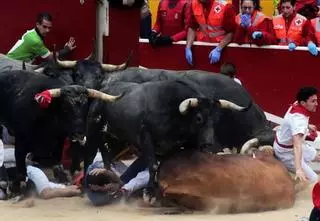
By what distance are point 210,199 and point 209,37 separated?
14.3 ft

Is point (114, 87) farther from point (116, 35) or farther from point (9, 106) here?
→ point (116, 35)

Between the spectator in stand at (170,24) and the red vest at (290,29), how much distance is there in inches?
48.3

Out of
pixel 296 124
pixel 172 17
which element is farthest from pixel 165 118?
pixel 172 17

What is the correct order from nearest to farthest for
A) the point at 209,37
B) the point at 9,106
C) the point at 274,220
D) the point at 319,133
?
the point at 274,220 < the point at 9,106 < the point at 319,133 < the point at 209,37

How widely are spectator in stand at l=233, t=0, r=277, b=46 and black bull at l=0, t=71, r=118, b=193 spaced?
11.1 feet

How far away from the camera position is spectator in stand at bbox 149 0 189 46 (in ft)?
39.0

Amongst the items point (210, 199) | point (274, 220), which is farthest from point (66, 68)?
point (274, 220)

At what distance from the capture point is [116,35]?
37.6 feet

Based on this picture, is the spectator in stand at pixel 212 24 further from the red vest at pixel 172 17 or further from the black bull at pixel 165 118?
the black bull at pixel 165 118

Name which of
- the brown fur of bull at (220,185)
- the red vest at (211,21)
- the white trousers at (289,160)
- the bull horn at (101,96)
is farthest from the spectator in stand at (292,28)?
the bull horn at (101,96)

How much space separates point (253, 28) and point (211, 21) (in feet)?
1.72

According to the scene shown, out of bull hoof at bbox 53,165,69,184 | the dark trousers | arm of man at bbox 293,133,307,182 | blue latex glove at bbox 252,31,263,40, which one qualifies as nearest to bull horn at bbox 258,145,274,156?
arm of man at bbox 293,133,307,182

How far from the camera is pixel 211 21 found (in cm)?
1127

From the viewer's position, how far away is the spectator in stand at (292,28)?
36.0ft
